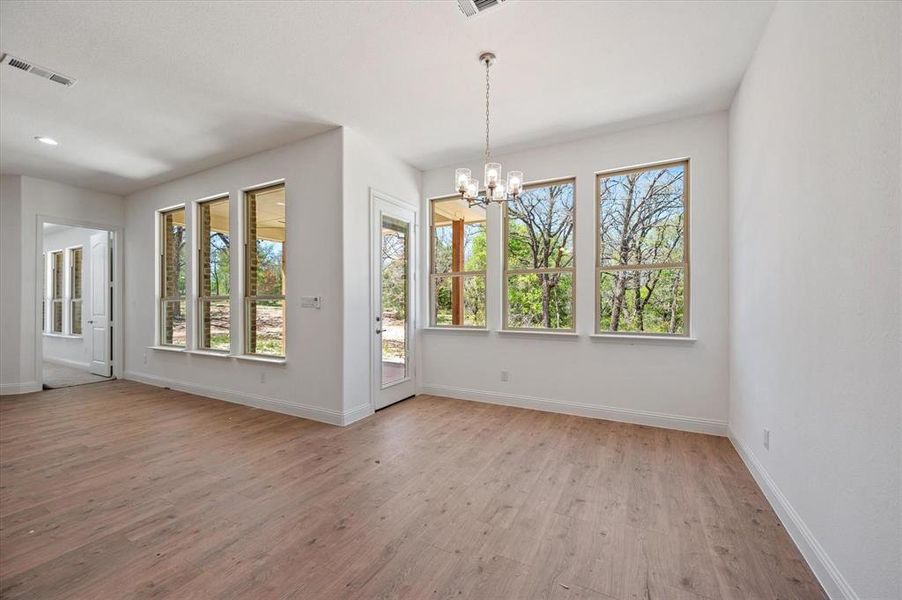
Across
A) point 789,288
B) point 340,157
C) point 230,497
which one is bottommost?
point 230,497

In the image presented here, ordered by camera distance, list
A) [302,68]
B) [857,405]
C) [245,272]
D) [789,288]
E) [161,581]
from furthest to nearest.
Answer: [245,272] < [302,68] < [789,288] < [161,581] < [857,405]

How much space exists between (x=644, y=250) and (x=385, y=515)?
3390 millimetres

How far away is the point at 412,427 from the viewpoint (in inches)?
152

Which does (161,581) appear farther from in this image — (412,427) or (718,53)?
(718,53)

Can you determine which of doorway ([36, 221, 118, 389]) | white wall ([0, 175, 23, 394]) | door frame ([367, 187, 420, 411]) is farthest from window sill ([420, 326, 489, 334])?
white wall ([0, 175, 23, 394])

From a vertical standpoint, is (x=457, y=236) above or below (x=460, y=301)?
above

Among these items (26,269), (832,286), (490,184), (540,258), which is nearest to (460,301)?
(540,258)

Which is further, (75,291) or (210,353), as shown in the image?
(75,291)

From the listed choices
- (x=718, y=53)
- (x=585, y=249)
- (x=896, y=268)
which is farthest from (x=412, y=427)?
(x=718, y=53)

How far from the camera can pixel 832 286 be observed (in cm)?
171

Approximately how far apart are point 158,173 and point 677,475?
264 inches

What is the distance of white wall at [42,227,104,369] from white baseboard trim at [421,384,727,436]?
6396 mm

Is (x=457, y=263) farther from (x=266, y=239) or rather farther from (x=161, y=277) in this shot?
(x=161, y=277)

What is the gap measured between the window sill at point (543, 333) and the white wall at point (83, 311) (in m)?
7.00
